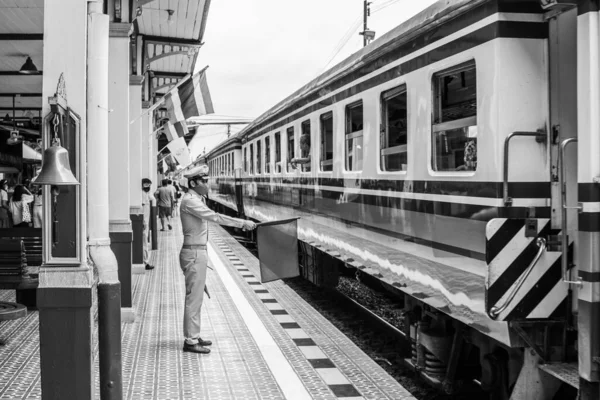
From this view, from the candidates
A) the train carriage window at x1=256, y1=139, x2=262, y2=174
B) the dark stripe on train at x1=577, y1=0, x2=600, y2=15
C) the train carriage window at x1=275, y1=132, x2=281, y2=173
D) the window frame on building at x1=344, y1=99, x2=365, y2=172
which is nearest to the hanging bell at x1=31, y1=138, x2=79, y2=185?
the dark stripe on train at x1=577, y1=0, x2=600, y2=15

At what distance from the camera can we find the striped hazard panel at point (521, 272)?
449cm

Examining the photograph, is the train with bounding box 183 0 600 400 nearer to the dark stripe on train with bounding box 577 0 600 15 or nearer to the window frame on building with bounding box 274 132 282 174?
the dark stripe on train with bounding box 577 0 600 15

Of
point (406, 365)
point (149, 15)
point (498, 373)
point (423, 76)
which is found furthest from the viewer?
point (149, 15)

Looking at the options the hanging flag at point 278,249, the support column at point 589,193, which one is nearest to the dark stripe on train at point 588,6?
the support column at point 589,193

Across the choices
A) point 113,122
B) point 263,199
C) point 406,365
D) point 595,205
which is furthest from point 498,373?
point 263,199

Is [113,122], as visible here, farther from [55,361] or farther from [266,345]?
[55,361]

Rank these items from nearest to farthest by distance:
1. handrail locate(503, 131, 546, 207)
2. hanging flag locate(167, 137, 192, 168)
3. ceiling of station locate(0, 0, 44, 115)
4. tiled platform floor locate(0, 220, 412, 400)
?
handrail locate(503, 131, 546, 207)
tiled platform floor locate(0, 220, 412, 400)
ceiling of station locate(0, 0, 44, 115)
hanging flag locate(167, 137, 192, 168)

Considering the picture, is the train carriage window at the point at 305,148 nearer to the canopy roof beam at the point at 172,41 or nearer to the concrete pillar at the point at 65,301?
the concrete pillar at the point at 65,301

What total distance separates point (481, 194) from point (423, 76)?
1.42 metres

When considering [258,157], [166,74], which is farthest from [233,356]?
[166,74]

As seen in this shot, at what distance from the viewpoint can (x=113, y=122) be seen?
920 centimetres

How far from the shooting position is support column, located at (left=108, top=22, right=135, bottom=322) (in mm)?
8969

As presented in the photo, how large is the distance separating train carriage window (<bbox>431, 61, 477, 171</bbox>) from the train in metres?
0.01

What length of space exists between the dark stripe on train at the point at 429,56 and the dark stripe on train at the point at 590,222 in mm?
Answer: 1335
